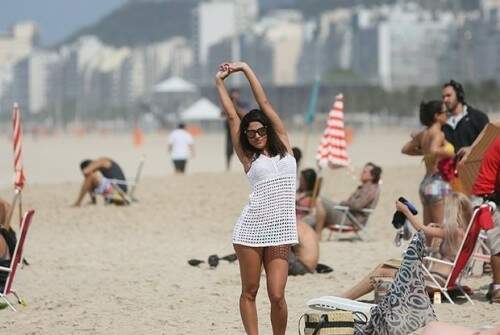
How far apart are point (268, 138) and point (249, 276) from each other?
63 cm

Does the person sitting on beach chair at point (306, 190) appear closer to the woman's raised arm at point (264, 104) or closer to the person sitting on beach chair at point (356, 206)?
the person sitting on beach chair at point (356, 206)

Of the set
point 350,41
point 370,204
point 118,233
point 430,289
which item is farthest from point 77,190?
point 350,41

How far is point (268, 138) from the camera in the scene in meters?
6.11

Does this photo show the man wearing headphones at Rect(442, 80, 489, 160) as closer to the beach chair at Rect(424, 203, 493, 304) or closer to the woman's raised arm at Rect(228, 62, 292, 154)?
the beach chair at Rect(424, 203, 493, 304)

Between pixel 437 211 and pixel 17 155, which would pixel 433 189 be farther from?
pixel 17 155

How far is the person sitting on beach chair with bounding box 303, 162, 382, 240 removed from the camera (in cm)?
1178

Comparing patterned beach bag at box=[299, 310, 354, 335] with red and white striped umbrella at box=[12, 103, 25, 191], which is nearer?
patterned beach bag at box=[299, 310, 354, 335]

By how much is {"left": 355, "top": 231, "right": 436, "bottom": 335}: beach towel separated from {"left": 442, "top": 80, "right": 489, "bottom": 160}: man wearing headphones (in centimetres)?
294

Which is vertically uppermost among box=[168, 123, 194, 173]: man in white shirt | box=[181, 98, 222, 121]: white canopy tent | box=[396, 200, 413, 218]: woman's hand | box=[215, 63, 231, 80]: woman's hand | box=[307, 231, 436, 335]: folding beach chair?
box=[215, 63, 231, 80]: woman's hand

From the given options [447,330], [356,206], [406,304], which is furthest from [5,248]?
[356,206]

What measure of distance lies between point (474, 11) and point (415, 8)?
10.9 m

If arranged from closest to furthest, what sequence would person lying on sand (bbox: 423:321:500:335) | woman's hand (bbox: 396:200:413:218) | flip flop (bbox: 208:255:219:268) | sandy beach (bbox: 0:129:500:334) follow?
person lying on sand (bbox: 423:321:500:335)
woman's hand (bbox: 396:200:413:218)
sandy beach (bbox: 0:129:500:334)
flip flop (bbox: 208:255:219:268)

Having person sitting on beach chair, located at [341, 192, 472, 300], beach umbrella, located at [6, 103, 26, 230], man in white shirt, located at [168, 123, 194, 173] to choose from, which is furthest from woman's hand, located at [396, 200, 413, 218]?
man in white shirt, located at [168, 123, 194, 173]

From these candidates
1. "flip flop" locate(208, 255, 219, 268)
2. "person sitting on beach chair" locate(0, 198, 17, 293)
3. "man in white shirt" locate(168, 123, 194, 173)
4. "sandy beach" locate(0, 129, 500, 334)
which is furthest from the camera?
"man in white shirt" locate(168, 123, 194, 173)
